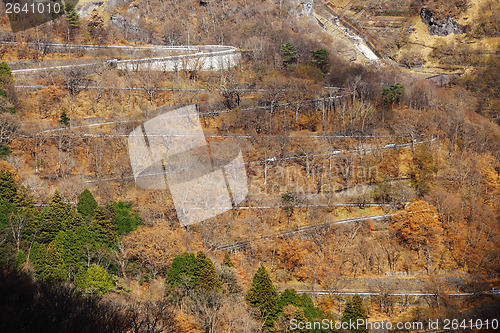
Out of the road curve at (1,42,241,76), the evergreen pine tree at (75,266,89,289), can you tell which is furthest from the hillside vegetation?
the road curve at (1,42,241,76)

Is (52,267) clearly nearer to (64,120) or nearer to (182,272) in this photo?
(182,272)

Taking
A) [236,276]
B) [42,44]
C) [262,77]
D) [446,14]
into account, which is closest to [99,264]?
[236,276]

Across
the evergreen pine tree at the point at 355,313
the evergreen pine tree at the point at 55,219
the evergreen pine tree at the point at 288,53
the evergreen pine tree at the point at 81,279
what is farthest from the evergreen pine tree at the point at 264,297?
the evergreen pine tree at the point at 288,53

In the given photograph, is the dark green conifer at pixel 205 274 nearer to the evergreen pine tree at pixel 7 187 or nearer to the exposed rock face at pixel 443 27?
the evergreen pine tree at pixel 7 187

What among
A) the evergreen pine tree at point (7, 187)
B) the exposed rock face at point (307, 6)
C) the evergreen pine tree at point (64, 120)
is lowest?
the evergreen pine tree at point (7, 187)

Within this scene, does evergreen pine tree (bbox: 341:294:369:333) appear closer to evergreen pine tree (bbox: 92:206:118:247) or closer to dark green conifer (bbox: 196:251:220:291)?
dark green conifer (bbox: 196:251:220:291)
